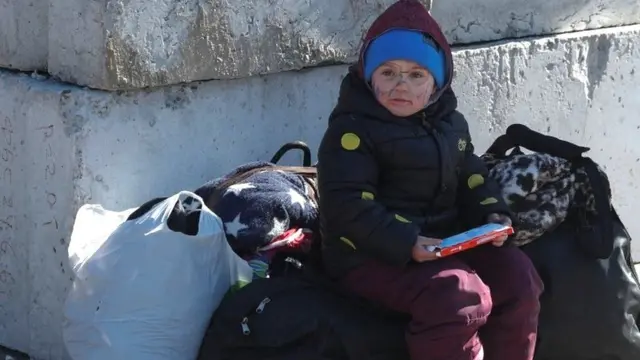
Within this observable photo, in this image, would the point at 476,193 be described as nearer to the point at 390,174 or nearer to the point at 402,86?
the point at 390,174

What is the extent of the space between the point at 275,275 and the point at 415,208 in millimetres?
427

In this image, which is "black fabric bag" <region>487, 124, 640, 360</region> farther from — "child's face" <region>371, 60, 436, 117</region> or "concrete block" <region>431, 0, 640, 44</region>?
"concrete block" <region>431, 0, 640, 44</region>

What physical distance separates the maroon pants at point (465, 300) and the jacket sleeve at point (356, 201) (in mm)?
75

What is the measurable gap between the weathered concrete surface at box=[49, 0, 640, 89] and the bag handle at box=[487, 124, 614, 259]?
0.67 meters

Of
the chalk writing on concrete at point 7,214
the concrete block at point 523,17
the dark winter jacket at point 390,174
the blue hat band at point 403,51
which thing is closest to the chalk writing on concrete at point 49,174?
the chalk writing on concrete at point 7,214

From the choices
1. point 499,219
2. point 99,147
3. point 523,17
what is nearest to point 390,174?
point 499,219

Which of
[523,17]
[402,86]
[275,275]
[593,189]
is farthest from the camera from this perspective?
[523,17]

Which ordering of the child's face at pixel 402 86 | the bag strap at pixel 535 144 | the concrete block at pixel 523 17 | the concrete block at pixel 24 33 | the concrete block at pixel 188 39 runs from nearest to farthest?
the child's face at pixel 402 86
the concrete block at pixel 188 39
the concrete block at pixel 24 33
the bag strap at pixel 535 144
the concrete block at pixel 523 17

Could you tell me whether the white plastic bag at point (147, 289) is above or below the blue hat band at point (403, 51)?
below

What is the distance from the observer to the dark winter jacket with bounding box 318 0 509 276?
3107 mm

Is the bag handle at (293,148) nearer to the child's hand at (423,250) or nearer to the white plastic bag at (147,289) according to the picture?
the white plastic bag at (147,289)

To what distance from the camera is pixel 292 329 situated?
10.1 feet

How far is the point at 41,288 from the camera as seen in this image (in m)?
3.52

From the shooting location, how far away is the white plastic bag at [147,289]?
3068mm
